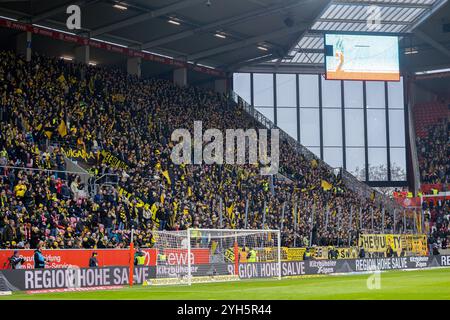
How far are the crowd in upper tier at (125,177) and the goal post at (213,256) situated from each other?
10.5 ft

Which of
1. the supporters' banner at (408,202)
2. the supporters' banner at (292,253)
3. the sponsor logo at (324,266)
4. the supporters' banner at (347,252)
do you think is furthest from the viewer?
the supporters' banner at (408,202)

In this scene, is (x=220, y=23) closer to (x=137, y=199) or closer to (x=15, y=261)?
(x=137, y=199)

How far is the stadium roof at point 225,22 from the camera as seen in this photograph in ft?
146

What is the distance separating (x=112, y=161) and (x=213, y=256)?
10599mm

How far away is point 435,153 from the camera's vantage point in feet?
219

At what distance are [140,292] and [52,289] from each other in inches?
135

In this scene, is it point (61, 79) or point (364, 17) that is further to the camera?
point (364, 17)

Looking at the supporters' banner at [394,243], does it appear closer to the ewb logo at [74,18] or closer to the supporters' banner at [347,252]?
the supporters' banner at [347,252]

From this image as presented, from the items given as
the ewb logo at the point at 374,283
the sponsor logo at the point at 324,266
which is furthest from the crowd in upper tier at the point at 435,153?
the ewb logo at the point at 374,283

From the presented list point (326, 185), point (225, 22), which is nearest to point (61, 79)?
point (225, 22)

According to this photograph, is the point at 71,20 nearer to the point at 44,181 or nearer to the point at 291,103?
the point at 44,181

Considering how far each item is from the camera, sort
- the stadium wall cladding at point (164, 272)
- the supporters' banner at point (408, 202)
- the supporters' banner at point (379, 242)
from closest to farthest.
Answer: the stadium wall cladding at point (164, 272) < the supporters' banner at point (379, 242) < the supporters' banner at point (408, 202)

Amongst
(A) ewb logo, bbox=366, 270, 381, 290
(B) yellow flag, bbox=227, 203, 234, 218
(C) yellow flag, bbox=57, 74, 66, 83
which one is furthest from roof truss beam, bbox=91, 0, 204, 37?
(A) ewb logo, bbox=366, 270, 381, 290

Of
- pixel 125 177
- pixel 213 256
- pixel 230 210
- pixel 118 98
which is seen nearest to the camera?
pixel 213 256
